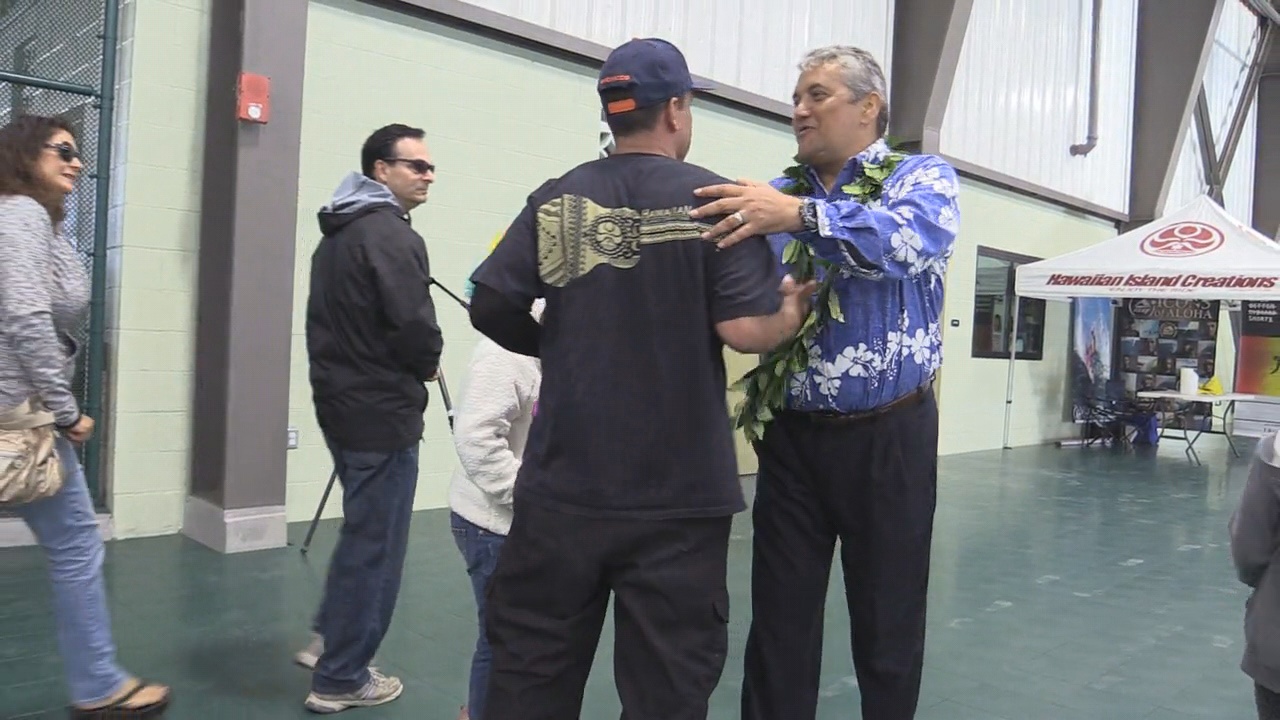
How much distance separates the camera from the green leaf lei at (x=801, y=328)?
6.39 ft

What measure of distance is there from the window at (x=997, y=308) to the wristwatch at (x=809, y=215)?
9779 mm

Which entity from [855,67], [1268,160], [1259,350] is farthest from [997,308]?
[1268,160]

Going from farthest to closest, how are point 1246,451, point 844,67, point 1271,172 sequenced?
point 1271,172
point 1246,451
point 844,67

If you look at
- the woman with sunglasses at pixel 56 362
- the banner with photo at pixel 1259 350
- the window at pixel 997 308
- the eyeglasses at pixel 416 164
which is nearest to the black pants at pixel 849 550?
the eyeglasses at pixel 416 164

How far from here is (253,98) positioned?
4816 mm

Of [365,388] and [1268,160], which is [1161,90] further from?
[365,388]

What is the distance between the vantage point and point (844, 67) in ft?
6.58

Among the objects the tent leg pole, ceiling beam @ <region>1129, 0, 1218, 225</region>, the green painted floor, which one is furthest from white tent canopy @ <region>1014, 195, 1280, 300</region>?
ceiling beam @ <region>1129, 0, 1218, 225</region>

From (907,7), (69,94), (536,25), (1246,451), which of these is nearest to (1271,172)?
(1246,451)

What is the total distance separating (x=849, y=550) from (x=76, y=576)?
1993 mm

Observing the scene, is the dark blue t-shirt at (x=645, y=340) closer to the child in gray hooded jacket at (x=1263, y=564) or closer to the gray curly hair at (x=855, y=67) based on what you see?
the gray curly hair at (x=855, y=67)

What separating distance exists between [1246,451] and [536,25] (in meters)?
10.6

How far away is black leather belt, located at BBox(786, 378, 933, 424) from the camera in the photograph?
200 cm

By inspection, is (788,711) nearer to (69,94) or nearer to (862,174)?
(862,174)
